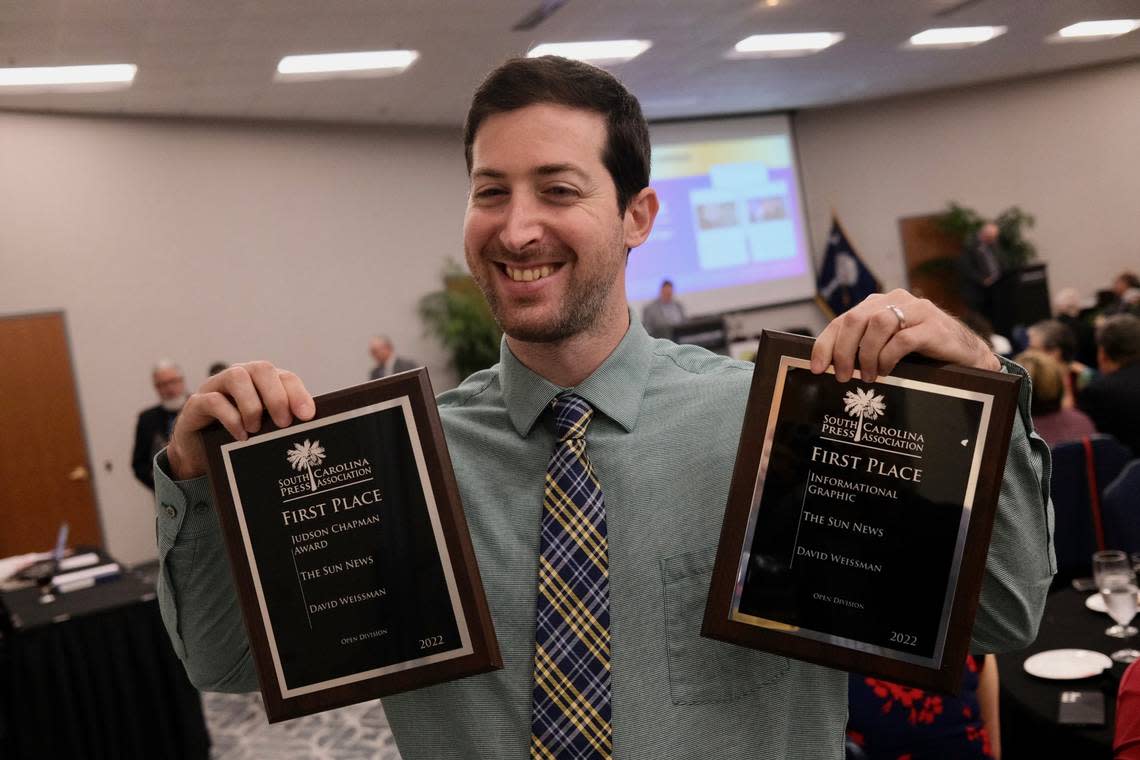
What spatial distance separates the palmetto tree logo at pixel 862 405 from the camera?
1.09m

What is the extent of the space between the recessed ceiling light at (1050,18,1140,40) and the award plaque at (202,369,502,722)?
12.8m

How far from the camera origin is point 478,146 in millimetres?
1299

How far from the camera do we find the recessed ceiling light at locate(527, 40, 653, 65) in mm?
8789

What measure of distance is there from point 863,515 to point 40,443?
28.4 feet

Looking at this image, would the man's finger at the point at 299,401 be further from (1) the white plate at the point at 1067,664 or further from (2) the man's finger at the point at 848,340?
(1) the white plate at the point at 1067,664

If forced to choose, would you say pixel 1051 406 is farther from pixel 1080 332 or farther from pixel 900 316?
pixel 1080 332

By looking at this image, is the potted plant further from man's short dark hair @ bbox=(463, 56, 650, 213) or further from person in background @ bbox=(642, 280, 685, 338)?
man's short dark hair @ bbox=(463, 56, 650, 213)

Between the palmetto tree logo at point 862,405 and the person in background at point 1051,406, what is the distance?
369 centimetres

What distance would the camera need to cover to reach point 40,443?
8242 millimetres

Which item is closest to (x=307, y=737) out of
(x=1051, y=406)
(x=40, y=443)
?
(x=1051, y=406)

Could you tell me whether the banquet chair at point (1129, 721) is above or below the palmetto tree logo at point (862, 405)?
below

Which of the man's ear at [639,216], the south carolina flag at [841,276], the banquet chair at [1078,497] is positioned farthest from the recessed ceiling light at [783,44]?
the man's ear at [639,216]

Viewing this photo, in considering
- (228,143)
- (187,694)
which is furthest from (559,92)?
(228,143)

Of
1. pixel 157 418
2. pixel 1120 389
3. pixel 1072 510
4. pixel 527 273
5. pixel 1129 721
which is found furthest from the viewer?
pixel 157 418
